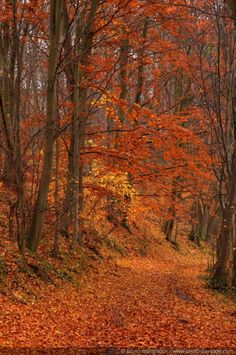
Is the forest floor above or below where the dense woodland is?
below

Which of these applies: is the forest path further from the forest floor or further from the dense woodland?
the dense woodland

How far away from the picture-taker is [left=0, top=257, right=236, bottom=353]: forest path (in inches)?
261

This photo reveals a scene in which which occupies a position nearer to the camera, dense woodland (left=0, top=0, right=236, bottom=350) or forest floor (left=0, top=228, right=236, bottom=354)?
forest floor (left=0, top=228, right=236, bottom=354)

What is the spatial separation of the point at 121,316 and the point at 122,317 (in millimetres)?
81

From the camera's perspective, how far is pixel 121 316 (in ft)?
28.0

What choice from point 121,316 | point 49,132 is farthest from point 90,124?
point 121,316

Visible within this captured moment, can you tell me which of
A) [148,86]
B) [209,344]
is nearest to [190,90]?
[148,86]

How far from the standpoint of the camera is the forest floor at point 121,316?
21.5ft

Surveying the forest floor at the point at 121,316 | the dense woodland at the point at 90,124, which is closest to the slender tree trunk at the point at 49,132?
the dense woodland at the point at 90,124

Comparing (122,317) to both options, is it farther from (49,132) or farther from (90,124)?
(90,124)

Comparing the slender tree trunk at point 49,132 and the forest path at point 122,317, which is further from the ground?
the slender tree trunk at point 49,132

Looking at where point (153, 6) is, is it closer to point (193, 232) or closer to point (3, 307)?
point (3, 307)

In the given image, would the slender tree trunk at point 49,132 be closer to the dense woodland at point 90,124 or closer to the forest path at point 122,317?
the dense woodland at point 90,124

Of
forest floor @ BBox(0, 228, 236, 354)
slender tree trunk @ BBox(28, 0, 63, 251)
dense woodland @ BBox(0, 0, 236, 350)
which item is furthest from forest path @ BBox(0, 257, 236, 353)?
slender tree trunk @ BBox(28, 0, 63, 251)
